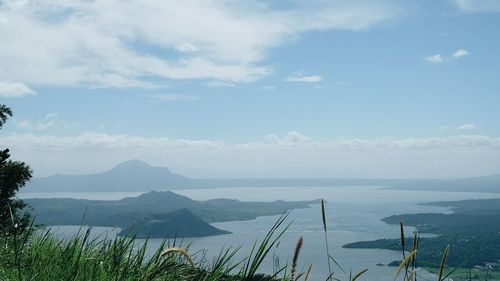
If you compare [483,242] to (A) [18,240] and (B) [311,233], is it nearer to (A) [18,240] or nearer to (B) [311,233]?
(B) [311,233]

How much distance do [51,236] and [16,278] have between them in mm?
2329

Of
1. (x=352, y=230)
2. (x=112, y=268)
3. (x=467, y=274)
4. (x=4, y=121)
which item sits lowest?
(x=352, y=230)

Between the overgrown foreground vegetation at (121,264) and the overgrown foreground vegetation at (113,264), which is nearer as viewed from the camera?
the overgrown foreground vegetation at (121,264)

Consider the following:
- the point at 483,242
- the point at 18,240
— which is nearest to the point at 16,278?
the point at 18,240

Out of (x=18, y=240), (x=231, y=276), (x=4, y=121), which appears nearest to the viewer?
(x=231, y=276)

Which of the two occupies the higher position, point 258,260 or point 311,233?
point 258,260

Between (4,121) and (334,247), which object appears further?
(334,247)

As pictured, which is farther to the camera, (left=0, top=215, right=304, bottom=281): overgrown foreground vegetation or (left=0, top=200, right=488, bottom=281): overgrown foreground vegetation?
(left=0, top=215, right=304, bottom=281): overgrown foreground vegetation

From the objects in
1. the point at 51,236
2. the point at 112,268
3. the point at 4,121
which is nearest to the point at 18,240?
the point at 51,236

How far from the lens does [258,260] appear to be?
323 cm

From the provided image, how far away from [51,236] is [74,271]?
2.63m

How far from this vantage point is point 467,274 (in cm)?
320

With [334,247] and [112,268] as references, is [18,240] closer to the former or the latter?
[112,268]

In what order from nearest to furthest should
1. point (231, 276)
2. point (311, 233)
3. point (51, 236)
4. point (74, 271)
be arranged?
point (74, 271), point (231, 276), point (51, 236), point (311, 233)
